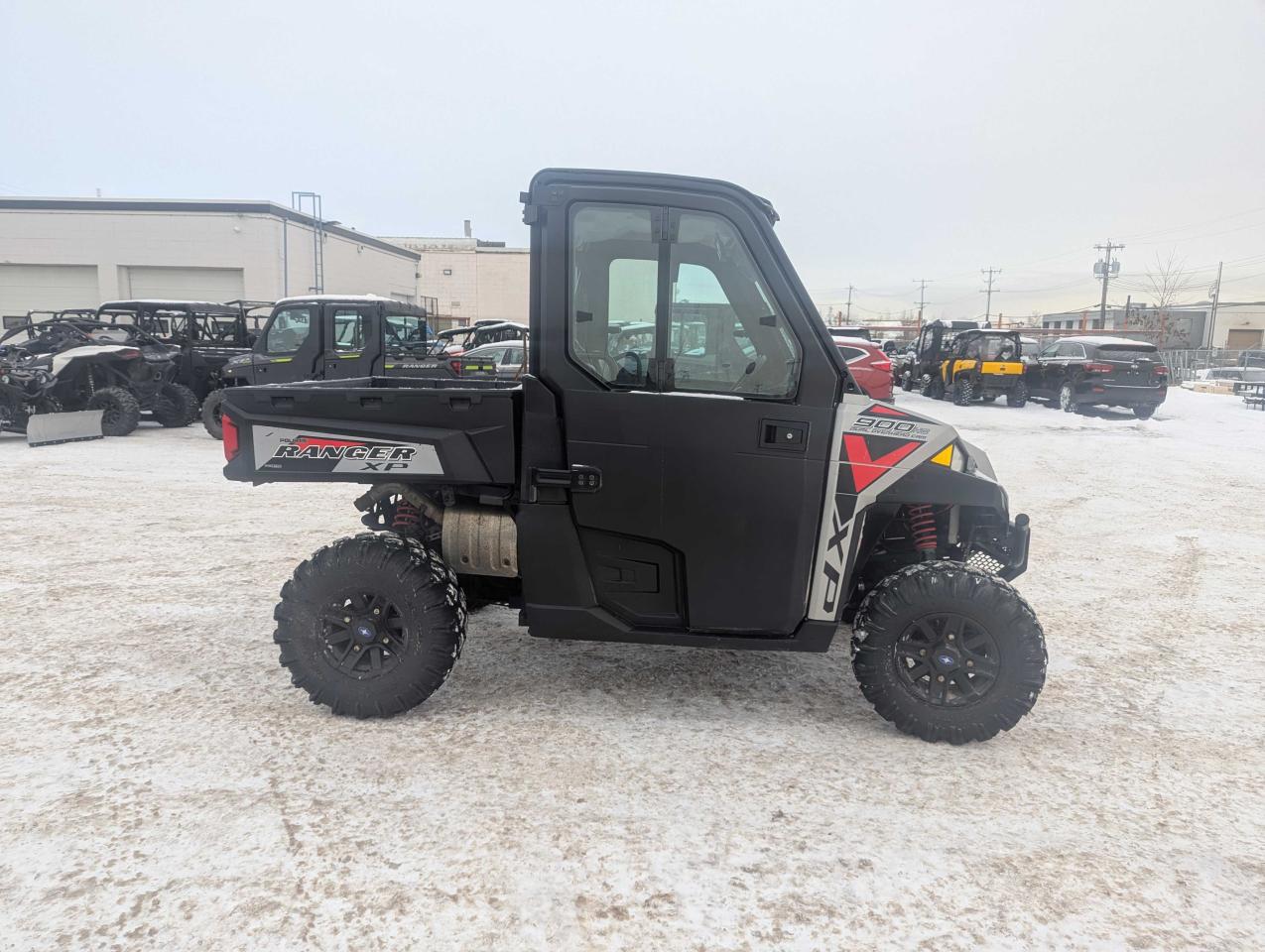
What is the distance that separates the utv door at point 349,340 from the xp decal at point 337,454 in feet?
29.5

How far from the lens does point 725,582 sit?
3.42 meters

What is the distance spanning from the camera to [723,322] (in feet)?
10.9

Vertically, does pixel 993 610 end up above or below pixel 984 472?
below

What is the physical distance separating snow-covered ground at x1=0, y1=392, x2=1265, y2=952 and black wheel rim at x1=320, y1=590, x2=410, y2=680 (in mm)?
267

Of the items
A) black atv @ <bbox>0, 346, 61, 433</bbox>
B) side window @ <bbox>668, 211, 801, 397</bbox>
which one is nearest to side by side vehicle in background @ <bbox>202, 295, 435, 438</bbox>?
black atv @ <bbox>0, 346, 61, 433</bbox>

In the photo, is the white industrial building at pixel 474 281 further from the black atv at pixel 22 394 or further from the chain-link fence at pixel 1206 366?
the black atv at pixel 22 394

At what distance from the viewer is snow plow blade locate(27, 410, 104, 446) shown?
11.2 meters

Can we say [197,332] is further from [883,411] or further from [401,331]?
[883,411]

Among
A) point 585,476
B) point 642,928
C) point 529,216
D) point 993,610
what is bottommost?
point 642,928

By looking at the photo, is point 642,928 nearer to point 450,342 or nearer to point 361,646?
point 361,646

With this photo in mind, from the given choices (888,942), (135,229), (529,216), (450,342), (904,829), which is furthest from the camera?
(135,229)

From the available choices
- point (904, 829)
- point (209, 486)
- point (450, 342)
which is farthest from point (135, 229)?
point (904, 829)

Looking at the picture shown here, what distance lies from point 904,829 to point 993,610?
97cm

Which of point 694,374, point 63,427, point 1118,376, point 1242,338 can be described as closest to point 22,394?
point 63,427
